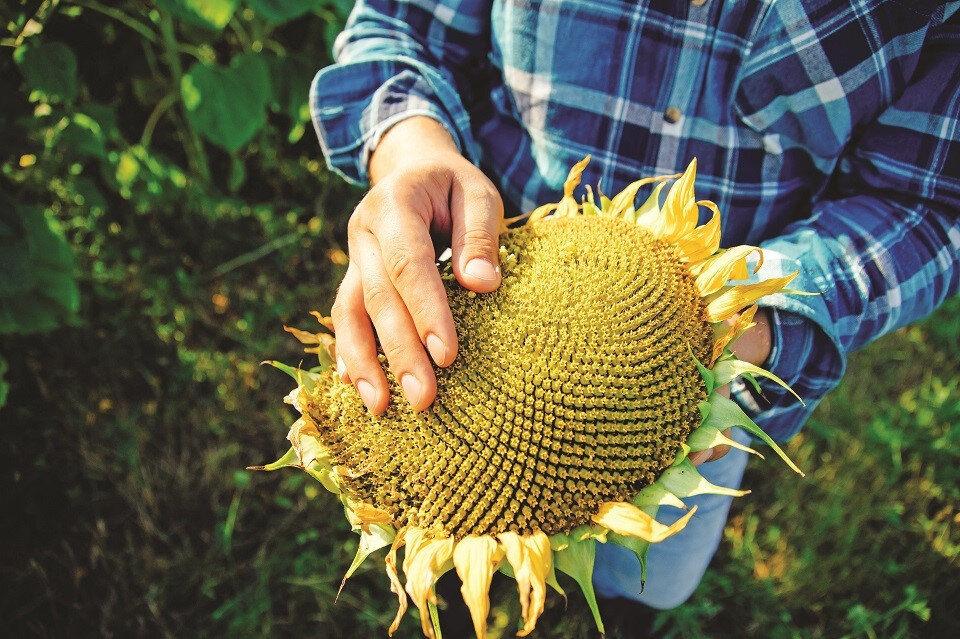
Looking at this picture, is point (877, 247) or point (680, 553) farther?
point (680, 553)

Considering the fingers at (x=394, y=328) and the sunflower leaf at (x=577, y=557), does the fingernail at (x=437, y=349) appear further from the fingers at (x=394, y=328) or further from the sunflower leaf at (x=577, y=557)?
the sunflower leaf at (x=577, y=557)

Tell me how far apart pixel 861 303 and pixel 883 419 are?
1.74 metres

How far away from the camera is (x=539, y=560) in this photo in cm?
105

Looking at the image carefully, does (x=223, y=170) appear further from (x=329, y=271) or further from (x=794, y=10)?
(x=794, y=10)

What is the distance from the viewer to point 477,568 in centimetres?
105

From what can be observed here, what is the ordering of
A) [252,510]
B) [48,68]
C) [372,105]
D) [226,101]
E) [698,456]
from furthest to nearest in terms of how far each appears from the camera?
[226,101], [252,510], [48,68], [372,105], [698,456]

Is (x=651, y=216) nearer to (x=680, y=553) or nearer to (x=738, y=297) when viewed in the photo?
(x=738, y=297)

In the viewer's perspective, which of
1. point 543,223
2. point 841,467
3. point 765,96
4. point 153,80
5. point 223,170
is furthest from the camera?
point 223,170

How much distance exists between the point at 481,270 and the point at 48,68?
82.3 inches

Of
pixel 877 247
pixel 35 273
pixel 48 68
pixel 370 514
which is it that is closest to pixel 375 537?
pixel 370 514

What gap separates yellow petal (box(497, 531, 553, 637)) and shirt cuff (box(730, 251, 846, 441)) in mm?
509

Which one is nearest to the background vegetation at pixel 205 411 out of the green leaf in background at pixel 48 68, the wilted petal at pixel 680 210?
the green leaf in background at pixel 48 68

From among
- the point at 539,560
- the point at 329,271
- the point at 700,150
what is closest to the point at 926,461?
the point at 700,150

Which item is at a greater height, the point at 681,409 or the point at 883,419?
the point at 681,409
